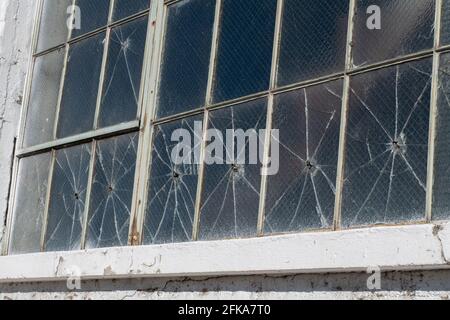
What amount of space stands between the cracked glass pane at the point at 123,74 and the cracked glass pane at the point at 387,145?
1.31 m

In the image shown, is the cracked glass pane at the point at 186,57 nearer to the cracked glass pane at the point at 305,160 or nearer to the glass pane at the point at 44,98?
the cracked glass pane at the point at 305,160

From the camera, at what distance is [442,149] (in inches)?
110

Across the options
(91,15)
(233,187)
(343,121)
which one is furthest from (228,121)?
(91,15)

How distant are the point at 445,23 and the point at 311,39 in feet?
1.95

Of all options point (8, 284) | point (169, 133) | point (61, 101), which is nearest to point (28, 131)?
point (61, 101)

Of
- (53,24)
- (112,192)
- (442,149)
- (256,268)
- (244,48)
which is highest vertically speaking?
(53,24)

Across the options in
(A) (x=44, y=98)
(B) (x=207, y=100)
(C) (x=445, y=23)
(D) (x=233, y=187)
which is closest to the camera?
(C) (x=445, y=23)

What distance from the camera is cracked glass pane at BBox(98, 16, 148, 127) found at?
414cm

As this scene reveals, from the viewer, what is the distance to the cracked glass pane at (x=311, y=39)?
127 inches

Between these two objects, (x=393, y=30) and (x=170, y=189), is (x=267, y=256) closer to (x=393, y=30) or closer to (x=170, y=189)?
(x=170, y=189)

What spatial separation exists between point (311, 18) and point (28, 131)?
6.36ft

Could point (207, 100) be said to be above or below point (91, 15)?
below

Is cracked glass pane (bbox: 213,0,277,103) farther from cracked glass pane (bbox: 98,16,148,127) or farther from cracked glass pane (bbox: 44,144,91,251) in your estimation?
cracked glass pane (bbox: 44,144,91,251)

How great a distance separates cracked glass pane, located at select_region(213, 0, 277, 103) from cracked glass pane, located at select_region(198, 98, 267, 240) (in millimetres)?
79
